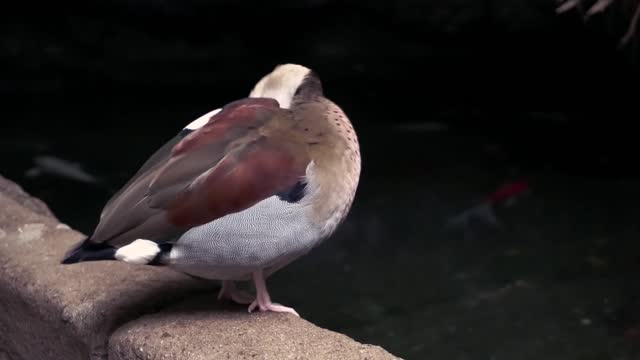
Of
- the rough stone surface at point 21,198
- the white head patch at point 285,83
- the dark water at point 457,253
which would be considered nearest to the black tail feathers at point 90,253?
the white head patch at point 285,83

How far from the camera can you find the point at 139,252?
1.66m

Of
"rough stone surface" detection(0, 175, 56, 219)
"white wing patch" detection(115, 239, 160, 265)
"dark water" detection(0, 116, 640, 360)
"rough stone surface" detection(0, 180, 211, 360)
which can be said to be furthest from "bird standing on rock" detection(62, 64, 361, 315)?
"dark water" detection(0, 116, 640, 360)

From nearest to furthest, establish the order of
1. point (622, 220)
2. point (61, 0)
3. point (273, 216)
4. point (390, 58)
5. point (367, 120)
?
1. point (273, 216)
2. point (622, 220)
3. point (367, 120)
4. point (390, 58)
5. point (61, 0)

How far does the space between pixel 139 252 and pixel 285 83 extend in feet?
1.66

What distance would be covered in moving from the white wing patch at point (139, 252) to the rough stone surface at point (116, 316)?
219mm

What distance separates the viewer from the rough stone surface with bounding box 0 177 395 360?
69.8 inches

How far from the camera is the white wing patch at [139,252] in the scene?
65.2 inches

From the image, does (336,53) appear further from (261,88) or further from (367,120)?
(261,88)

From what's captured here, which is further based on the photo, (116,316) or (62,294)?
(62,294)

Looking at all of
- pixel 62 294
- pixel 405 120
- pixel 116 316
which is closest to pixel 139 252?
pixel 116 316

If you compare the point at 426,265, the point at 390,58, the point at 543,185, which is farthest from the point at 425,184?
the point at 390,58

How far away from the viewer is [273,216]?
172 centimetres

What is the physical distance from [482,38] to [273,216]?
21.2ft

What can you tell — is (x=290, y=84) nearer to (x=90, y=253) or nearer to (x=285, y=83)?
(x=285, y=83)
